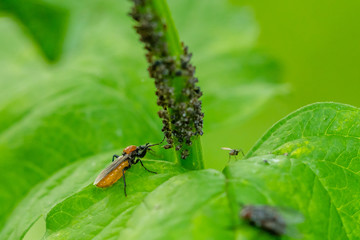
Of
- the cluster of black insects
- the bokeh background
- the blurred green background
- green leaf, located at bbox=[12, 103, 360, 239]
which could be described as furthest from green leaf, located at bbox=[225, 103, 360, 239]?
the blurred green background

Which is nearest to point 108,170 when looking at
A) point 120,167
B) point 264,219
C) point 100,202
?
point 120,167

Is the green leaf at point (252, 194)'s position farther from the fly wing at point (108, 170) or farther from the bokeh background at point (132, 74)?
the bokeh background at point (132, 74)

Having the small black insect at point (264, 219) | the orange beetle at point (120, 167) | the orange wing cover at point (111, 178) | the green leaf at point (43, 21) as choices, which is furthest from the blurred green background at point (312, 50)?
the small black insect at point (264, 219)

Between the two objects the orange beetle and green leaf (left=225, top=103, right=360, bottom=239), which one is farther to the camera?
the orange beetle

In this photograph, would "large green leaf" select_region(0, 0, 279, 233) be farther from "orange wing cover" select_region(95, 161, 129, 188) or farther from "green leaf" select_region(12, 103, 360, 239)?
"green leaf" select_region(12, 103, 360, 239)

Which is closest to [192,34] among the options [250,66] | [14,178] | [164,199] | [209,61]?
[209,61]

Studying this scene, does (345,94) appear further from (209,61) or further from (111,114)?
(111,114)

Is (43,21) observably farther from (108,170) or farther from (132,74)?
(108,170)
